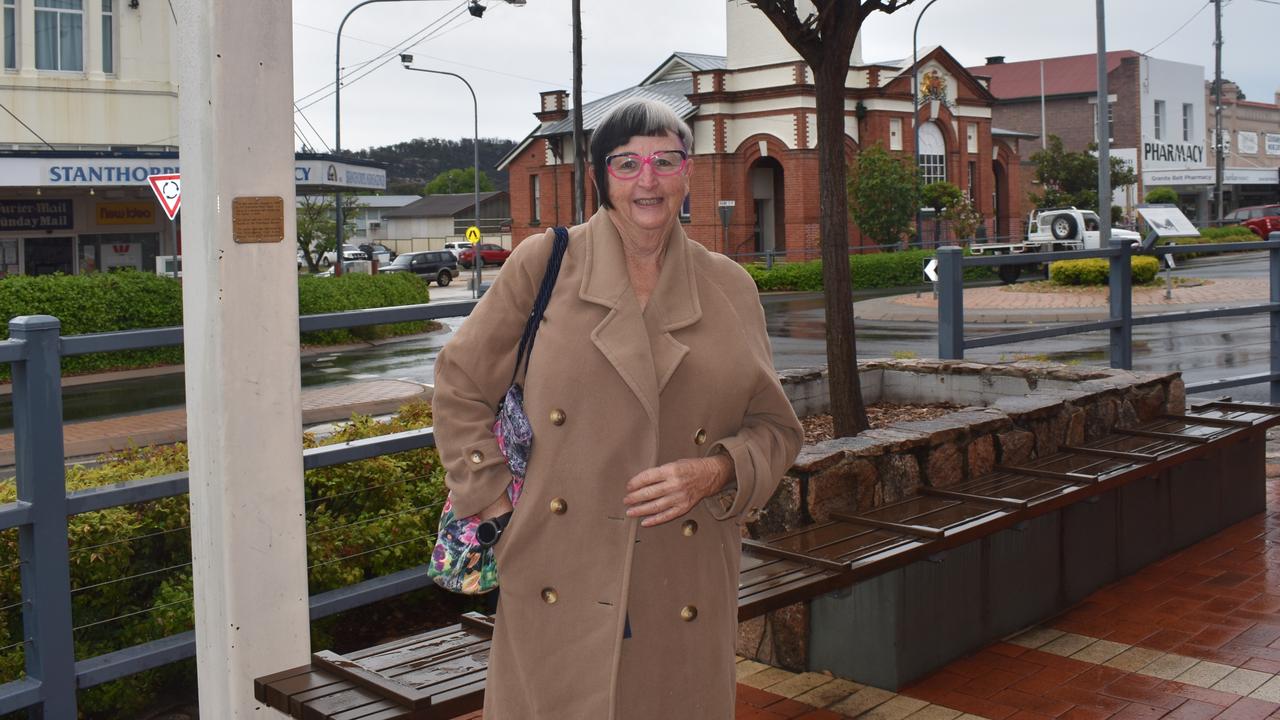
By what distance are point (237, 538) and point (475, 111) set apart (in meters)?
52.6

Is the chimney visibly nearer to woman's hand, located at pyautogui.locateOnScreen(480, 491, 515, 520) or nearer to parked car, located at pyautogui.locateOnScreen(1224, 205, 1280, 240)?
parked car, located at pyautogui.locateOnScreen(1224, 205, 1280, 240)

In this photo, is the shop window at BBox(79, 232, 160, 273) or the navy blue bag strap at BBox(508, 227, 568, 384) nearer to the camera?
the navy blue bag strap at BBox(508, 227, 568, 384)

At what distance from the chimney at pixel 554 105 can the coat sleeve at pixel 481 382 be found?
164ft

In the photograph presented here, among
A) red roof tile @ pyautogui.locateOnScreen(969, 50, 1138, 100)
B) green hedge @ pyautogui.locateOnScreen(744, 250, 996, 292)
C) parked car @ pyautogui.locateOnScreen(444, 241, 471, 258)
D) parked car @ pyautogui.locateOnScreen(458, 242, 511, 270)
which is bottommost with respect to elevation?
green hedge @ pyautogui.locateOnScreen(744, 250, 996, 292)

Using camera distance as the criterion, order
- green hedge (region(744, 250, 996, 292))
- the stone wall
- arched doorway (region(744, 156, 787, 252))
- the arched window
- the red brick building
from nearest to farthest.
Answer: the stone wall, green hedge (region(744, 250, 996, 292)), the red brick building, arched doorway (region(744, 156, 787, 252)), the arched window

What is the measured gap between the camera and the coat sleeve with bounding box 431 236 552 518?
2.67m

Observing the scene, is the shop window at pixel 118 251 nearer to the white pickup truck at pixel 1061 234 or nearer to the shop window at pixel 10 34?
the shop window at pixel 10 34

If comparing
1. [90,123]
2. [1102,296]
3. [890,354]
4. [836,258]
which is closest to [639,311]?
[836,258]

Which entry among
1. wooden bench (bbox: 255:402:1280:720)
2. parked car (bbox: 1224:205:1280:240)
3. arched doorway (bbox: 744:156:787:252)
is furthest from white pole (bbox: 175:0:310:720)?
parked car (bbox: 1224:205:1280:240)

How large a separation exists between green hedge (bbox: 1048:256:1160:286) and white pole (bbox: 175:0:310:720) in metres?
27.5

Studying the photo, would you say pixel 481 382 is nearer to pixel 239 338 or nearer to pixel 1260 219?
pixel 239 338

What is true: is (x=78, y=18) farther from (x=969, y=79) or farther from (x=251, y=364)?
(x=969, y=79)

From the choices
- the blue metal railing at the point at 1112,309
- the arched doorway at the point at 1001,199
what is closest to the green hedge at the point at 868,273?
the arched doorway at the point at 1001,199

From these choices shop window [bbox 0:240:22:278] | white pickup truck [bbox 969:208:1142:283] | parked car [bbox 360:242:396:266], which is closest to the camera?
shop window [bbox 0:240:22:278]
